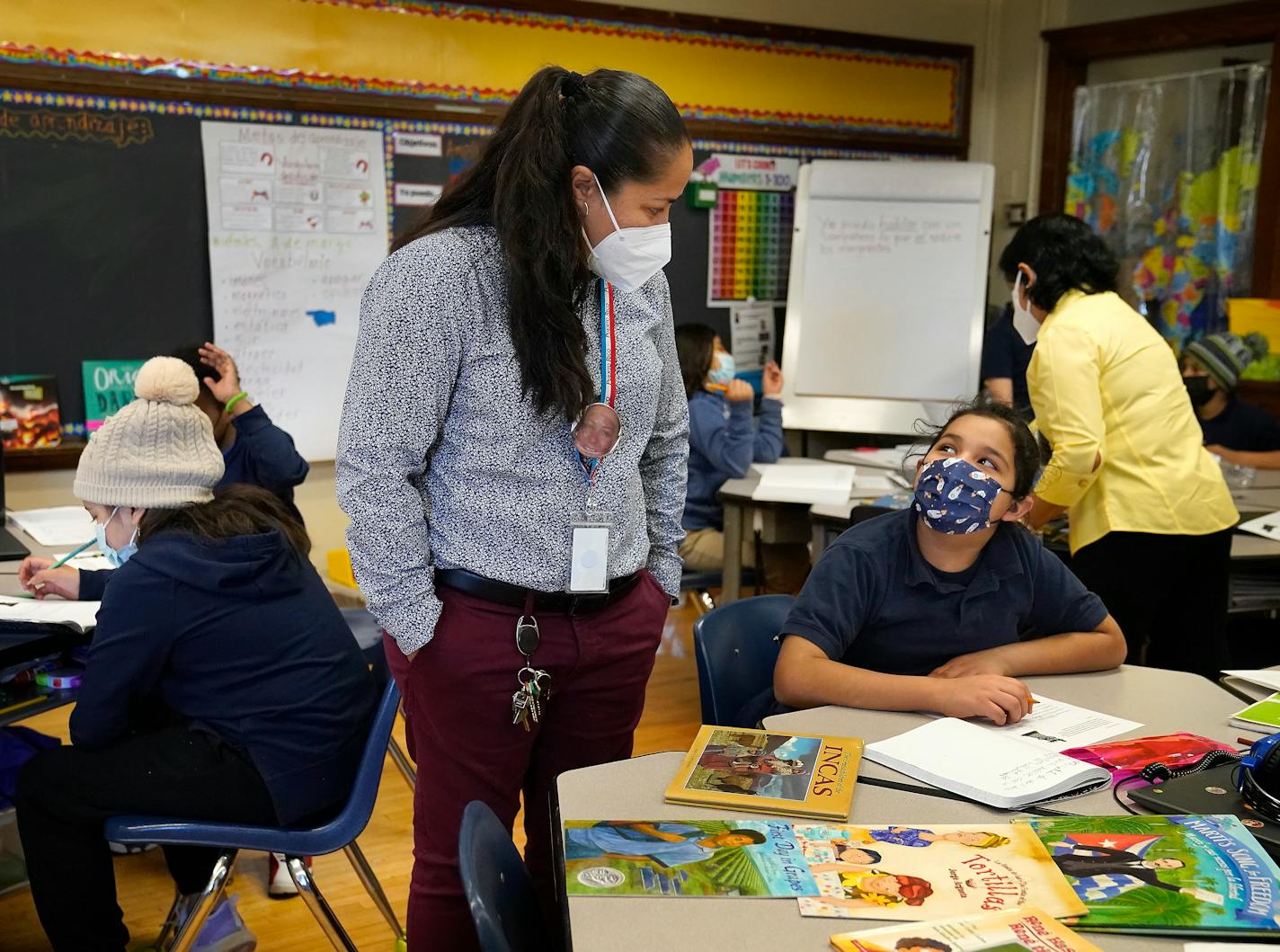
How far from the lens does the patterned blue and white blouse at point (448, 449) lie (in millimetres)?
1555

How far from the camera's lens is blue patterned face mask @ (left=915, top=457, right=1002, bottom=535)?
74.7 inches

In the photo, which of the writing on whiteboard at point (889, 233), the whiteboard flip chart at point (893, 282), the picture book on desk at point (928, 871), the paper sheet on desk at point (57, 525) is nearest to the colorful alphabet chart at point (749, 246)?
the whiteboard flip chart at point (893, 282)

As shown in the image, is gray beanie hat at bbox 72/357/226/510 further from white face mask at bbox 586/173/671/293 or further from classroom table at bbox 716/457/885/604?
classroom table at bbox 716/457/885/604

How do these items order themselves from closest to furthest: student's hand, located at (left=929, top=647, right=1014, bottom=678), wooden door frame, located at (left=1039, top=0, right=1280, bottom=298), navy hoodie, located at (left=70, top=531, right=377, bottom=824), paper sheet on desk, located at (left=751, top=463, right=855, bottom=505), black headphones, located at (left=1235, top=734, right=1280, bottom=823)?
black headphones, located at (left=1235, top=734, right=1280, bottom=823) < student's hand, located at (left=929, top=647, right=1014, bottom=678) < navy hoodie, located at (left=70, top=531, right=377, bottom=824) < paper sheet on desk, located at (left=751, top=463, right=855, bottom=505) < wooden door frame, located at (left=1039, top=0, right=1280, bottom=298)

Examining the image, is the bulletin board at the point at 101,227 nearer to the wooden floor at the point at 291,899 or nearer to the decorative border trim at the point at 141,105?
the decorative border trim at the point at 141,105

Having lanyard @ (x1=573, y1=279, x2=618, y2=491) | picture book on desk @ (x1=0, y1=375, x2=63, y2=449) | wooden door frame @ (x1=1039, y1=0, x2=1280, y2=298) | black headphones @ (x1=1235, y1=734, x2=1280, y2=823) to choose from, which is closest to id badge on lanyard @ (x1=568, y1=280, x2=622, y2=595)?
lanyard @ (x1=573, y1=279, x2=618, y2=491)

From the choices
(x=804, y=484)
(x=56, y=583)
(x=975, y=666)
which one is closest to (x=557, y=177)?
(x=975, y=666)

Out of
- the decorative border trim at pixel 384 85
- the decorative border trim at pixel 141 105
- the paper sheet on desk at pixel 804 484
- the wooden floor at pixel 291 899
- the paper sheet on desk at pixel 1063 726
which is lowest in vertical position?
the wooden floor at pixel 291 899

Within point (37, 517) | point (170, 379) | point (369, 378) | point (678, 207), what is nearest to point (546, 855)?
point (369, 378)

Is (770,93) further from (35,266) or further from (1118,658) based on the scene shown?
(1118,658)

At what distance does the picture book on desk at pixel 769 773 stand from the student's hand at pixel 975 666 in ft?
1.08

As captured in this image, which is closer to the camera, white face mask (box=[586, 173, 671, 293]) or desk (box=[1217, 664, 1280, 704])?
white face mask (box=[586, 173, 671, 293])

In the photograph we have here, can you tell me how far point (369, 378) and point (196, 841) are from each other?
90 centimetres

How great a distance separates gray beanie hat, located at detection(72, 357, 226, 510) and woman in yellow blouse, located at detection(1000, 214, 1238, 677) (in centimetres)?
181
